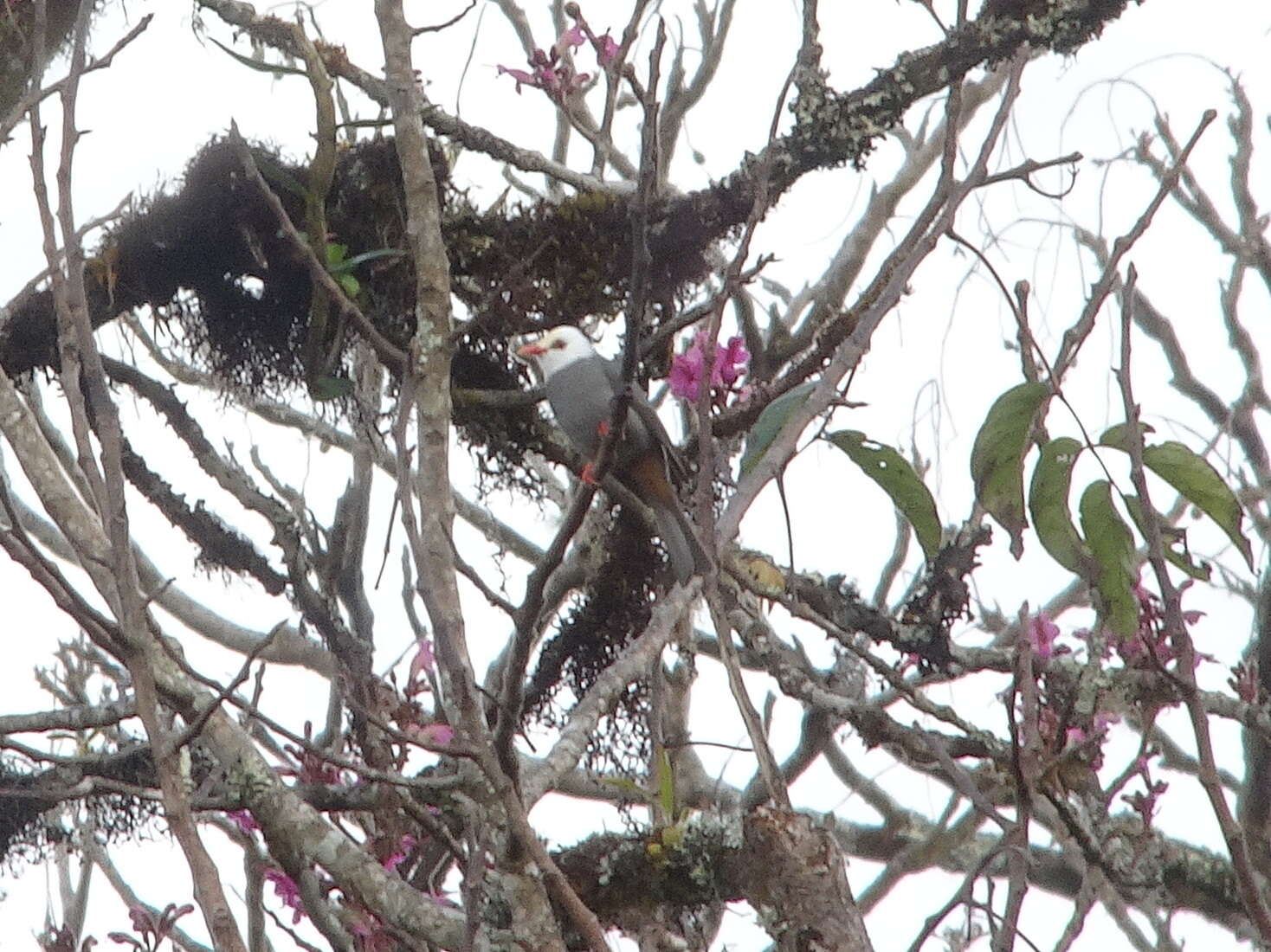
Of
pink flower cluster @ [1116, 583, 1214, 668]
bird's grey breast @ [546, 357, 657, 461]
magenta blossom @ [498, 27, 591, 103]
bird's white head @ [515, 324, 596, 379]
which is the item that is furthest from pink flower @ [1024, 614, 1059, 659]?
magenta blossom @ [498, 27, 591, 103]

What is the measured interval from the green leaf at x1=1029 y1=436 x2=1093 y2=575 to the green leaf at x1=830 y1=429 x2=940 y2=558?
0.28 metres

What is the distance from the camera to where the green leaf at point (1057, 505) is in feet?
7.07

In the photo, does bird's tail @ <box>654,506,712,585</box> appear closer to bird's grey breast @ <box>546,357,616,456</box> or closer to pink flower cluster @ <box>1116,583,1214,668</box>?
bird's grey breast @ <box>546,357,616,456</box>

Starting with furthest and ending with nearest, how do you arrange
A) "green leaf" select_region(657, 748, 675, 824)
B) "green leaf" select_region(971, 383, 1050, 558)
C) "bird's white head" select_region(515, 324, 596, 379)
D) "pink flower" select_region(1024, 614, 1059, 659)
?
"bird's white head" select_region(515, 324, 596, 379) < "pink flower" select_region(1024, 614, 1059, 659) < "green leaf" select_region(657, 748, 675, 824) < "green leaf" select_region(971, 383, 1050, 558)

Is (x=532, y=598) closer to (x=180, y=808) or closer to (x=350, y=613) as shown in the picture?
(x=180, y=808)

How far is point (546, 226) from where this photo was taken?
3.58 metres

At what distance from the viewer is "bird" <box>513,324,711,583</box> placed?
3.56 metres

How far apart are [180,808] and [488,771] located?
314 mm

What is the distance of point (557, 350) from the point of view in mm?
3896

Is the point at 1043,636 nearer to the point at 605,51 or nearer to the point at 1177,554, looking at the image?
the point at 1177,554

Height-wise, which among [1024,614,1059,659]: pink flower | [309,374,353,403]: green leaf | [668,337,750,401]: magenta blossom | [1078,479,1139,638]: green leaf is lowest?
[1078,479,1139,638]: green leaf

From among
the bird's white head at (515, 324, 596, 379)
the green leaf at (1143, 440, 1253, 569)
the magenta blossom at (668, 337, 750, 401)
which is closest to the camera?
the green leaf at (1143, 440, 1253, 569)

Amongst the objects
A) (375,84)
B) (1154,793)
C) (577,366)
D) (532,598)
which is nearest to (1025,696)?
(532,598)

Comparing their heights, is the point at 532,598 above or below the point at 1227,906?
below
